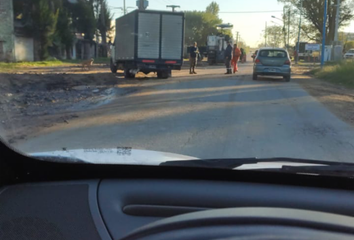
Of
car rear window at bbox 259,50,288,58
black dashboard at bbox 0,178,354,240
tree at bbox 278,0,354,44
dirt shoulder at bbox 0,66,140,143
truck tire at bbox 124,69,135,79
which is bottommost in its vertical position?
dirt shoulder at bbox 0,66,140,143

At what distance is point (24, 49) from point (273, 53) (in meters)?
22.0

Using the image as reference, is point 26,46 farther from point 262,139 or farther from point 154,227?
point 154,227

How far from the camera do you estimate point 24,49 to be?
33.7 meters

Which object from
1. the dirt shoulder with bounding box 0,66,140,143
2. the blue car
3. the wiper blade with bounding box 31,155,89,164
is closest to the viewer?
the wiper blade with bounding box 31,155,89,164

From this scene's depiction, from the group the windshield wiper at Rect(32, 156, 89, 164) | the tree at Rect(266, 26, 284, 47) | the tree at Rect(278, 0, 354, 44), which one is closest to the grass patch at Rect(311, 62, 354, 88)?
the windshield wiper at Rect(32, 156, 89, 164)

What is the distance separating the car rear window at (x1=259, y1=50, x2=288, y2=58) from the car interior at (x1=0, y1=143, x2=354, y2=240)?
704 inches

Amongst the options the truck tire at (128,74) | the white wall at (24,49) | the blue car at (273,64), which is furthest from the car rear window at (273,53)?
the white wall at (24,49)

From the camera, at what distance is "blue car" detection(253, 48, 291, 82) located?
1945 cm

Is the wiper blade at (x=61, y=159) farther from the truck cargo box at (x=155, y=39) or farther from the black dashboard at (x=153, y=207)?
the truck cargo box at (x=155, y=39)

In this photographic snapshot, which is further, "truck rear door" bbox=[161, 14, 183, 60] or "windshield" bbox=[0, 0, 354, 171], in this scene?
"truck rear door" bbox=[161, 14, 183, 60]

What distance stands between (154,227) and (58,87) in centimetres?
1548

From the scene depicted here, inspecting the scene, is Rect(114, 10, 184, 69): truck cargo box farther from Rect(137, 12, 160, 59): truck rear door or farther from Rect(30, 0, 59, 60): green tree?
Rect(30, 0, 59, 60): green tree

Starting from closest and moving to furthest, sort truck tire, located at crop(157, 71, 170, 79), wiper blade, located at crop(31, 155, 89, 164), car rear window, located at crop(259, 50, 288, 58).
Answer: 1. wiper blade, located at crop(31, 155, 89, 164)
2. car rear window, located at crop(259, 50, 288, 58)
3. truck tire, located at crop(157, 71, 170, 79)

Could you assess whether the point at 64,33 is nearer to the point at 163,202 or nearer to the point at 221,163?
the point at 221,163
